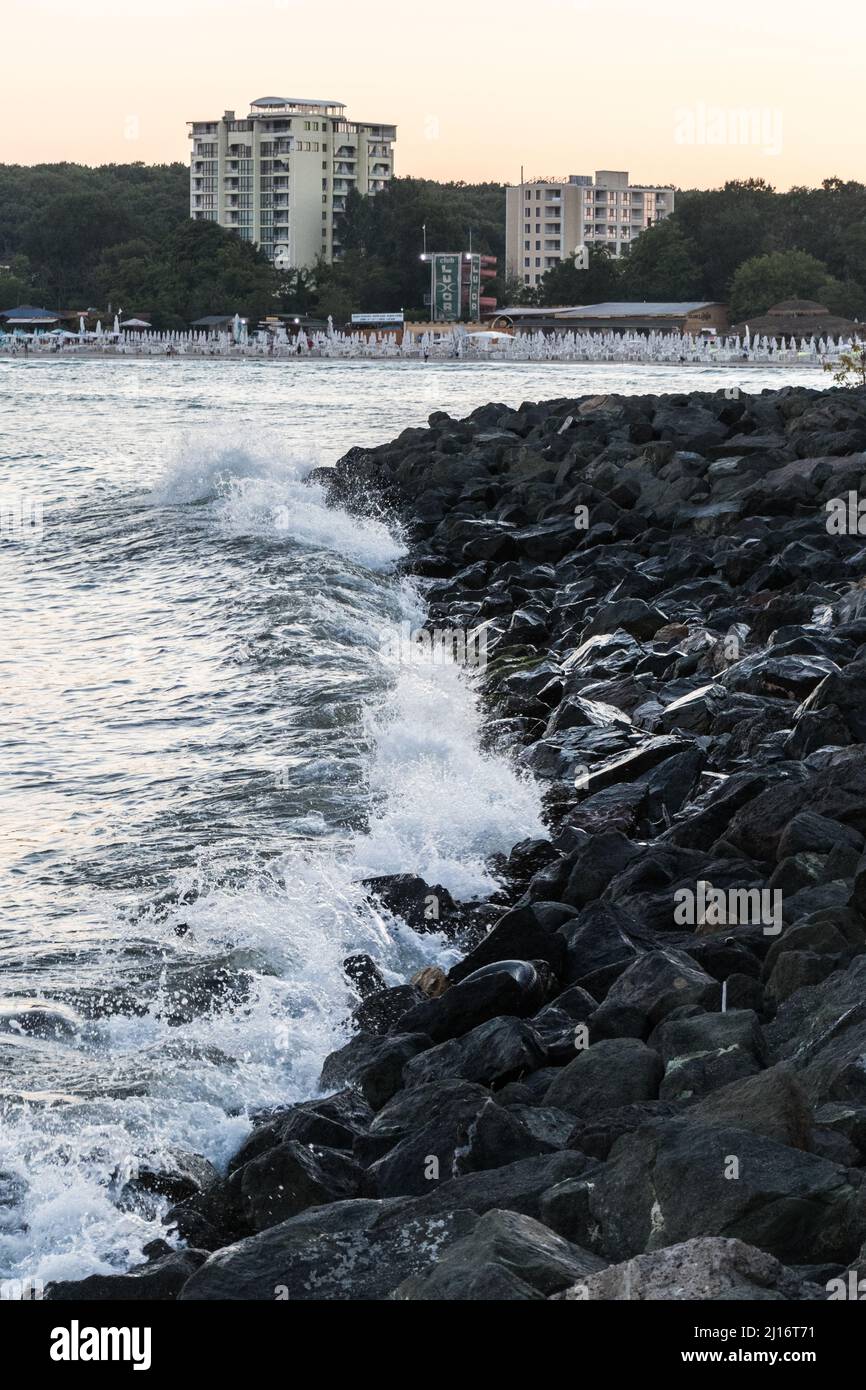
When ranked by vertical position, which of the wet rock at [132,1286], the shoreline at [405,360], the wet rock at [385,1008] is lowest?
the wet rock at [132,1286]

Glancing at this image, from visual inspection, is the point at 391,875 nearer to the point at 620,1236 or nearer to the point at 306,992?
the point at 306,992

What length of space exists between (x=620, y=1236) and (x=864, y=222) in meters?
110

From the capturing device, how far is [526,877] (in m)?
6.63

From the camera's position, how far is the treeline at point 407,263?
101m

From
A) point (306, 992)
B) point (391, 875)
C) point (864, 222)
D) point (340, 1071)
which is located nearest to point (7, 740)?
point (391, 875)

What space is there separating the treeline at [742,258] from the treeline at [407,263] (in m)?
0.09

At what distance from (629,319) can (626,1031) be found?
90.6m

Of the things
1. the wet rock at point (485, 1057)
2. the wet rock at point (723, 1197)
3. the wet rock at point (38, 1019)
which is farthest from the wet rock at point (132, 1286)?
the wet rock at point (38, 1019)

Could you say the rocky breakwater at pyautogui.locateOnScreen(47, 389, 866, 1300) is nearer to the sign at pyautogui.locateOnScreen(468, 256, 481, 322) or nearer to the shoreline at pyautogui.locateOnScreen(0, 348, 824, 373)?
the shoreline at pyautogui.locateOnScreen(0, 348, 824, 373)

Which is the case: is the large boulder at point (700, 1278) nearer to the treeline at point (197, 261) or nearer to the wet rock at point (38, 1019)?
the wet rock at point (38, 1019)

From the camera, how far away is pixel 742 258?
105250 mm

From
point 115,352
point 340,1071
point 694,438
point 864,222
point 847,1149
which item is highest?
point 864,222

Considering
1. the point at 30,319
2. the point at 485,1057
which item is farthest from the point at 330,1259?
the point at 30,319

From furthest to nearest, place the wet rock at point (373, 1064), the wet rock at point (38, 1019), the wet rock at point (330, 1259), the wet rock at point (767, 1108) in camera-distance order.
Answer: the wet rock at point (38, 1019), the wet rock at point (373, 1064), the wet rock at point (767, 1108), the wet rock at point (330, 1259)
